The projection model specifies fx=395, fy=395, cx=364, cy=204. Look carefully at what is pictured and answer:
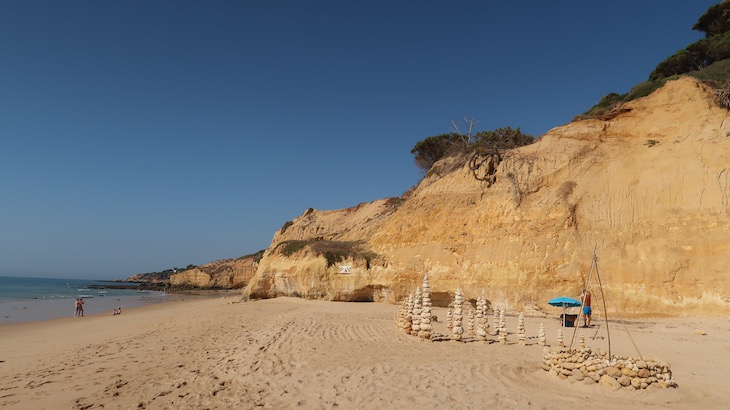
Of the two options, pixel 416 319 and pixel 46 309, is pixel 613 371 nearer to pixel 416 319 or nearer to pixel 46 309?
pixel 416 319

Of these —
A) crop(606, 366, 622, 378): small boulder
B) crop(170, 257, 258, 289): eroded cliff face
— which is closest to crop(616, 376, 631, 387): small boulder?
crop(606, 366, 622, 378): small boulder

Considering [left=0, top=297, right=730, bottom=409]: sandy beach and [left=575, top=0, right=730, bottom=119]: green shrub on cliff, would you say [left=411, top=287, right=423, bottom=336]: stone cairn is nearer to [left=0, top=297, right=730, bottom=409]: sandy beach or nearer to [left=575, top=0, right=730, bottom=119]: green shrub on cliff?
[left=0, top=297, right=730, bottom=409]: sandy beach

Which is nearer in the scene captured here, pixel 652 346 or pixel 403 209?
pixel 652 346

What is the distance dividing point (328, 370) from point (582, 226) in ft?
50.3

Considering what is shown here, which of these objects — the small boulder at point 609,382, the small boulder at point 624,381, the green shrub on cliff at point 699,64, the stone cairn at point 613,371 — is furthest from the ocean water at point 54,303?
the green shrub on cliff at point 699,64

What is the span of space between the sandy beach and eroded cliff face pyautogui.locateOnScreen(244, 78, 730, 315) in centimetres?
291

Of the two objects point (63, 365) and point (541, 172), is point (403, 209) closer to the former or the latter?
point (541, 172)

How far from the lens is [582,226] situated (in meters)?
18.4

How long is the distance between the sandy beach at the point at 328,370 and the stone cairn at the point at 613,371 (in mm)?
164

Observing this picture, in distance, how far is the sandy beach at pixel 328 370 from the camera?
6270 mm

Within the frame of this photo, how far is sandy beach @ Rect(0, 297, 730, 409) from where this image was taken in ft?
20.6

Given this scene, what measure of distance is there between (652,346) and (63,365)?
14.5 m

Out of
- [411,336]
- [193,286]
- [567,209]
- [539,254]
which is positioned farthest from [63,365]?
[193,286]

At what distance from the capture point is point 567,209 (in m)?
19.1
